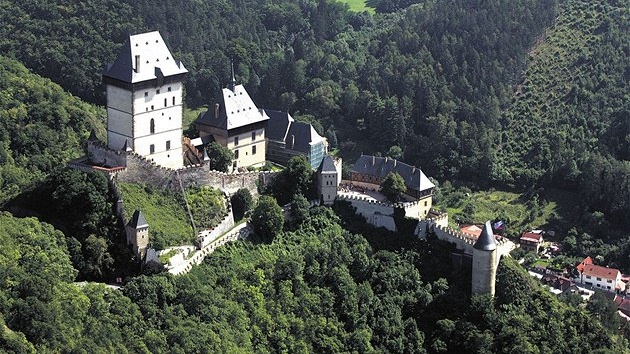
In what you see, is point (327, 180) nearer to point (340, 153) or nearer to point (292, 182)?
point (292, 182)


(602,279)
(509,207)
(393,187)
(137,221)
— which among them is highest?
(137,221)

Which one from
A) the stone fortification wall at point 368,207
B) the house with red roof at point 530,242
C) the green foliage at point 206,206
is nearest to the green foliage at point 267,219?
the green foliage at point 206,206

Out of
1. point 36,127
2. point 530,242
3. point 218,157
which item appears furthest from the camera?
point 36,127

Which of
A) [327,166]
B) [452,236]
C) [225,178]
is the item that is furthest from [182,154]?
[452,236]

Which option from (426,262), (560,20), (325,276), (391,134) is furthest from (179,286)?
(560,20)

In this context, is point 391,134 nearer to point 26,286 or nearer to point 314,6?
point 314,6

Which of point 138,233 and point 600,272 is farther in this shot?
point 600,272
